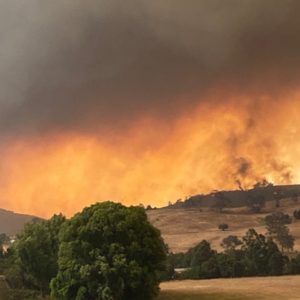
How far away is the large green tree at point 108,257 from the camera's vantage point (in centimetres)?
5450

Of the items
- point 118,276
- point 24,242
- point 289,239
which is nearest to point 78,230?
point 118,276

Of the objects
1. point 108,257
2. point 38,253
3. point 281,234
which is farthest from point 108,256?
point 281,234

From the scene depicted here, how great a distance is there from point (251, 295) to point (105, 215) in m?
27.8

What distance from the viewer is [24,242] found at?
71125mm

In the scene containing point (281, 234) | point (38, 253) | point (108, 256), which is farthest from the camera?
point (281, 234)

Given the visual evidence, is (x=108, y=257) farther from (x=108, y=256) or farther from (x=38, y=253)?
(x=38, y=253)

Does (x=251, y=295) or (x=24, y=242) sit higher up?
(x=24, y=242)

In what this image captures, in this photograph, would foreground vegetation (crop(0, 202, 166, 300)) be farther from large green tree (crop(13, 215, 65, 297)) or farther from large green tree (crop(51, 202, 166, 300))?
large green tree (crop(13, 215, 65, 297))

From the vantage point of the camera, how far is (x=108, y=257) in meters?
56.5

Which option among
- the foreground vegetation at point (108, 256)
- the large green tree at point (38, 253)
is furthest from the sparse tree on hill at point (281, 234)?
the foreground vegetation at point (108, 256)

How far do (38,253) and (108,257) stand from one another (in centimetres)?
1988

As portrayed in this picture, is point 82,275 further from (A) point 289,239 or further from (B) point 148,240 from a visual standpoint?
(A) point 289,239

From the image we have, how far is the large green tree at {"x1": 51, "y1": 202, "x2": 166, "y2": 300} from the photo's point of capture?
54.5 meters

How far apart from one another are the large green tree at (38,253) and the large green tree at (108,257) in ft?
35.1
